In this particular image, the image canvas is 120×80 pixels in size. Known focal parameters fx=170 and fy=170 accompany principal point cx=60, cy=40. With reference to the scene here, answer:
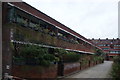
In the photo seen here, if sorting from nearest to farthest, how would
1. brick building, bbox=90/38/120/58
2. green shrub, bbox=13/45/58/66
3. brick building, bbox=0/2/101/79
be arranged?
brick building, bbox=0/2/101/79, green shrub, bbox=13/45/58/66, brick building, bbox=90/38/120/58

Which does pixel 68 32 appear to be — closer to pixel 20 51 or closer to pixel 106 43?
pixel 20 51

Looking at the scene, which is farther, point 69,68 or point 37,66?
point 69,68

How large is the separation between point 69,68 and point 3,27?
919 cm

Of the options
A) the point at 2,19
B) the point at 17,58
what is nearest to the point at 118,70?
the point at 17,58

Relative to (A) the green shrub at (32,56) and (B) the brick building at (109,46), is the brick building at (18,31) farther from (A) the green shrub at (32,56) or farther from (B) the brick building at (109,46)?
(B) the brick building at (109,46)

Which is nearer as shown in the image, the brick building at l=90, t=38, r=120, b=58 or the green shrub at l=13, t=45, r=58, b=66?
the green shrub at l=13, t=45, r=58, b=66

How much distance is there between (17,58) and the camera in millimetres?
10547

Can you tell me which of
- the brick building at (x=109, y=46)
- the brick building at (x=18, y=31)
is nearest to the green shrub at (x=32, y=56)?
the brick building at (x=18, y=31)

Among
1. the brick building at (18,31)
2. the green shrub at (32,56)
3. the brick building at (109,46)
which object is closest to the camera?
the brick building at (18,31)

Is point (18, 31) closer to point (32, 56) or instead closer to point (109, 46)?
point (32, 56)

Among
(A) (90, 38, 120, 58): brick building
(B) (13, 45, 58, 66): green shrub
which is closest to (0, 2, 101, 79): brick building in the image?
(B) (13, 45, 58, 66): green shrub

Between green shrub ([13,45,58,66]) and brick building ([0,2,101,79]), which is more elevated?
brick building ([0,2,101,79])

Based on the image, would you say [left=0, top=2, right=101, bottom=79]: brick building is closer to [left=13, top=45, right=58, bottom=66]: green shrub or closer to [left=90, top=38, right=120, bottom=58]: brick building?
[left=13, top=45, right=58, bottom=66]: green shrub

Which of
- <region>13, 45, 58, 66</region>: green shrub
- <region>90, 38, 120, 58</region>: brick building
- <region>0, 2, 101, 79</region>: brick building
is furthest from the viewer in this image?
<region>90, 38, 120, 58</region>: brick building
